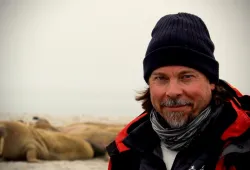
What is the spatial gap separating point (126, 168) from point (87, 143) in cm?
170

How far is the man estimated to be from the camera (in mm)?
905

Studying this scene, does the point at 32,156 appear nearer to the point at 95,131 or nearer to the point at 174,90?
the point at 95,131

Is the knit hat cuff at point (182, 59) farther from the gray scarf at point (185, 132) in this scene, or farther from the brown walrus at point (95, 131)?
the brown walrus at point (95, 131)

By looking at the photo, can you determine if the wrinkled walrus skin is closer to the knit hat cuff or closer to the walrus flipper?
the walrus flipper

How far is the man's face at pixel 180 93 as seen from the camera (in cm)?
92

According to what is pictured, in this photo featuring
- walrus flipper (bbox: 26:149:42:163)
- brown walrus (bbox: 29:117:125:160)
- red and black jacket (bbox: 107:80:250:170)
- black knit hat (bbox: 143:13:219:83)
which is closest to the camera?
red and black jacket (bbox: 107:80:250:170)

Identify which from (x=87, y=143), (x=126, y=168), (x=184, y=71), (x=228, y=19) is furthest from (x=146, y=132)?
(x=87, y=143)

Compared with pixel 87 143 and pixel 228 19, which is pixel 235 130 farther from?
pixel 87 143

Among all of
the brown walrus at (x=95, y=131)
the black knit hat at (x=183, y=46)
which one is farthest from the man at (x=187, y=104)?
the brown walrus at (x=95, y=131)

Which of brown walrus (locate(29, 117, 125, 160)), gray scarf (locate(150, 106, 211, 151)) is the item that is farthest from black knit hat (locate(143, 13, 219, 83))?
brown walrus (locate(29, 117, 125, 160))

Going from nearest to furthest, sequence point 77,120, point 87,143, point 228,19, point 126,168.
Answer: point 126,168 < point 228,19 < point 77,120 < point 87,143

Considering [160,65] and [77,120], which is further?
[77,120]

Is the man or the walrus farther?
the walrus

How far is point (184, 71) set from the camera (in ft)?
3.08
